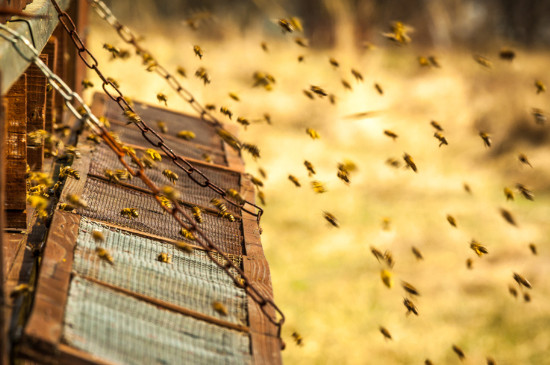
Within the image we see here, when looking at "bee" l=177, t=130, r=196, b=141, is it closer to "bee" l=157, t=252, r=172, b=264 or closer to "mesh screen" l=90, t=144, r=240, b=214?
"mesh screen" l=90, t=144, r=240, b=214

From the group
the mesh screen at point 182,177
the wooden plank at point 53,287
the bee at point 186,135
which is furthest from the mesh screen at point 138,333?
the bee at point 186,135

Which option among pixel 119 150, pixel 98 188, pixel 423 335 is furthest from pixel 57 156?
pixel 423 335

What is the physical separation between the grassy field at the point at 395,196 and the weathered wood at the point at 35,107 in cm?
298

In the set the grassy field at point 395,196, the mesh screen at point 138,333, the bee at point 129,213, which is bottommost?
the grassy field at point 395,196

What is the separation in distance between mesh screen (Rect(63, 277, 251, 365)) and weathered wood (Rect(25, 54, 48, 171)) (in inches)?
72.3

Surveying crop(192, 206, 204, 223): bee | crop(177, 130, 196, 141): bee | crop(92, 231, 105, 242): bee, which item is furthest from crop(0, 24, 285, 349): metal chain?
crop(177, 130, 196, 141): bee

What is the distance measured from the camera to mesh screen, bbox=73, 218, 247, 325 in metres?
3.53

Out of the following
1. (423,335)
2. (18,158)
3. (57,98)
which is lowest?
(423,335)

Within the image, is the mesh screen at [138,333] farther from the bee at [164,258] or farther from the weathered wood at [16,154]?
the weathered wood at [16,154]

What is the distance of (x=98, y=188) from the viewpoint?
4.61 m

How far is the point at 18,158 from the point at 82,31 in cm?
370

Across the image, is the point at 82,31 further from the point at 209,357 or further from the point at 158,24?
the point at 158,24

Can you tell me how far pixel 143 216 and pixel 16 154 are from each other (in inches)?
34.7

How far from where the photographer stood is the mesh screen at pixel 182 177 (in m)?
5.02
